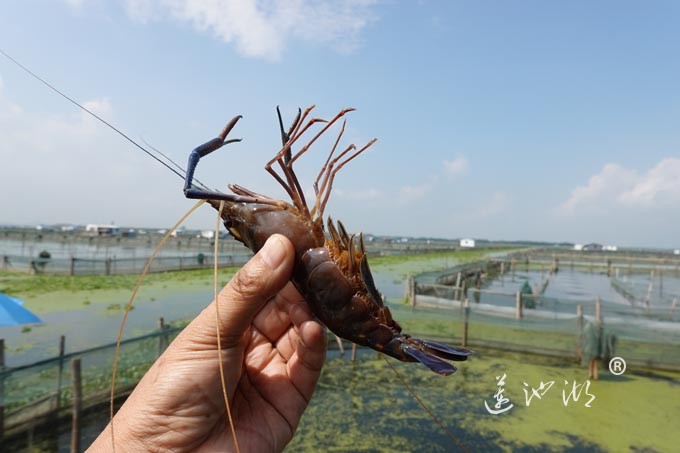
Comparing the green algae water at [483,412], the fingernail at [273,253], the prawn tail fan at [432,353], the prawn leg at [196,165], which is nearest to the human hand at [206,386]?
the fingernail at [273,253]

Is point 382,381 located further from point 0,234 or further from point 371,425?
point 0,234

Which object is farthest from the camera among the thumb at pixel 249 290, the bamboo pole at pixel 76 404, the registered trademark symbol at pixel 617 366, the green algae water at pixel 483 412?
the registered trademark symbol at pixel 617 366

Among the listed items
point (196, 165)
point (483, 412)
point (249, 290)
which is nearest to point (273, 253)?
point (249, 290)

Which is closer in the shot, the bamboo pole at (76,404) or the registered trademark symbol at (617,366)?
the bamboo pole at (76,404)

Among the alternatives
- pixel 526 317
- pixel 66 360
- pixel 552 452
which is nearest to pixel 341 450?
pixel 552 452

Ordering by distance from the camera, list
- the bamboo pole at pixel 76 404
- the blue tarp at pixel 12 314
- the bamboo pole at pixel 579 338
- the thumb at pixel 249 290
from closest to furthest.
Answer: the thumb at pixel 249 290, the bamboo pole at pixel 76 404, the blue tarp at pixel 12 314, the bamboo pole at pixel 579 338

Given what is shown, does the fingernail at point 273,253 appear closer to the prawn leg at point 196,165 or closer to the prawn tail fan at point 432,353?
the prawn leg at point 196,165

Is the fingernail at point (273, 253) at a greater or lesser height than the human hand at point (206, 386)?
greater
